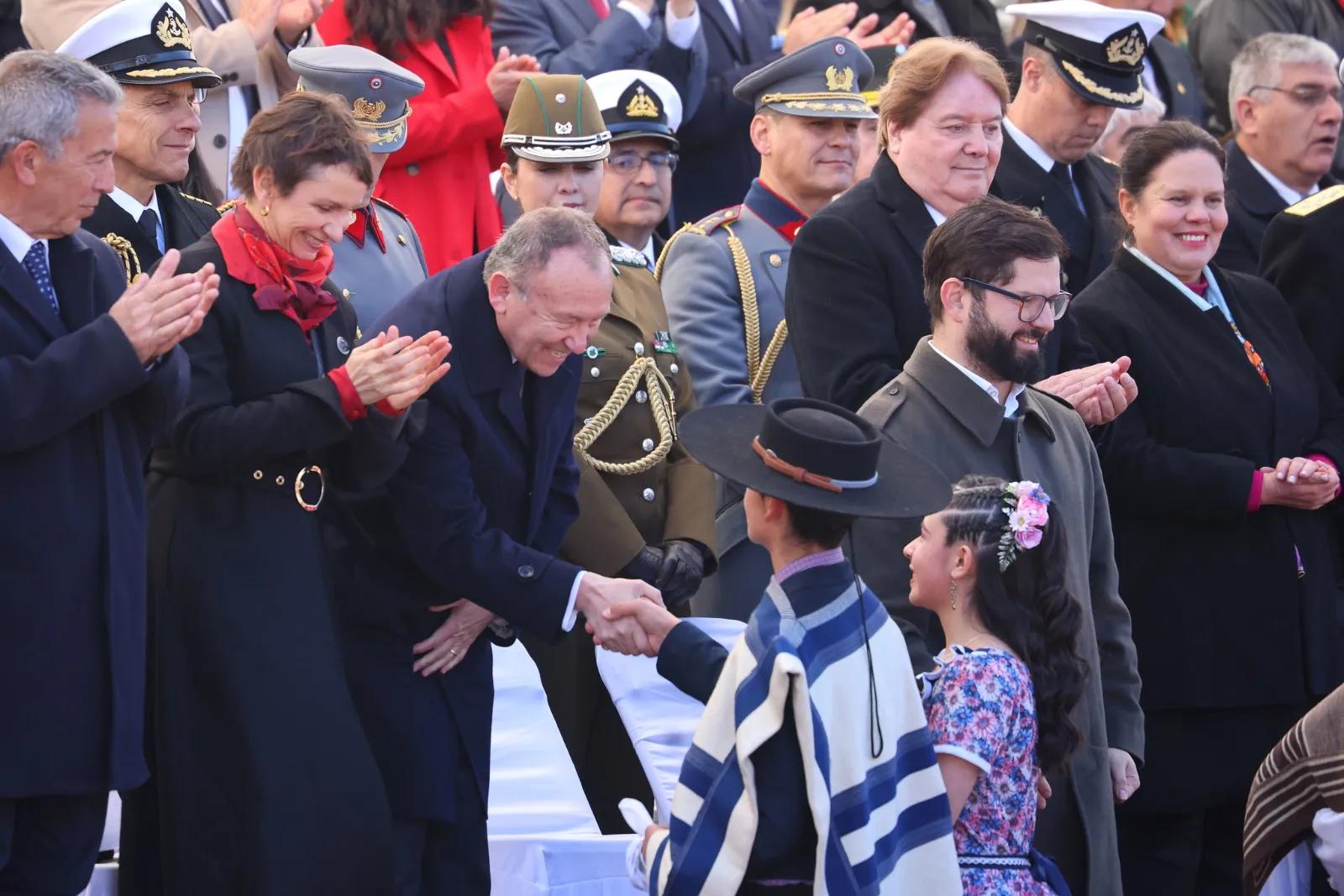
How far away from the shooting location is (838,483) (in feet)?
12.0

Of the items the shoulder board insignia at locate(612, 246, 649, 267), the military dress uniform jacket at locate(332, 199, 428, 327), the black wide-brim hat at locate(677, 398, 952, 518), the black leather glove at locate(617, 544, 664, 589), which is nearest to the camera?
the black wide-brim hat at locate(677, 398, 952, 518)

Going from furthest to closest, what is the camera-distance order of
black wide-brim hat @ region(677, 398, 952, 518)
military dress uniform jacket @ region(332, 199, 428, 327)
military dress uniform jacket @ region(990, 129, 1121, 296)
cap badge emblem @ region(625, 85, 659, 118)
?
cap badge emblem @ region(625, 85, 659, 118) → military dress uniform jacket @ region(990, 129, 1121, 296) → military dress uniform jacket @ region(332, 199, 428, 327) → black wide-brim hat @ region(677, 398, 952, 518)

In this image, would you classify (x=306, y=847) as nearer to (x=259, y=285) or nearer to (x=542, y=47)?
(x=259, y=285)

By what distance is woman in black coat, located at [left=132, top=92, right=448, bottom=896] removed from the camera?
4.48 m

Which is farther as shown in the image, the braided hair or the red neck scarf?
the red neck scarf

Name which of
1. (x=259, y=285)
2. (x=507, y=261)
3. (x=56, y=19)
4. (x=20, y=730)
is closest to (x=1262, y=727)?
(x=507, y=261)

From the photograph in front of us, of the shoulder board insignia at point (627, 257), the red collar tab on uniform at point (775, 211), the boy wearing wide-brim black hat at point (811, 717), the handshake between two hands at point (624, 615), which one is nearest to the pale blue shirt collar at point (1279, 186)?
the red collar tab on uniform at point (775, 211)

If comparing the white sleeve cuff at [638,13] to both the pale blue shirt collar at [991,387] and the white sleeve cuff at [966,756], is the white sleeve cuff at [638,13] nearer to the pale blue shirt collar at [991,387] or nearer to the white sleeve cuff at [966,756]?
the pale blue shirt collar at [991,387]

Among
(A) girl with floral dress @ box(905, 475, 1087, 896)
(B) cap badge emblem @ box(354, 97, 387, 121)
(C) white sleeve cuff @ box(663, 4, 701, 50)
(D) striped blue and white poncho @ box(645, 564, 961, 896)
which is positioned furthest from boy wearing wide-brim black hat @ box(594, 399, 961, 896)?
(C) white sleeve cuff @ box(663, 4, 701, 50)

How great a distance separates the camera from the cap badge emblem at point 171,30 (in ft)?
17.5

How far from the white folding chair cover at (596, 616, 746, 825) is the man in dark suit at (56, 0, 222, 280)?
5.24ft

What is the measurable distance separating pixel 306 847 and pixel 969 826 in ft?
4.85

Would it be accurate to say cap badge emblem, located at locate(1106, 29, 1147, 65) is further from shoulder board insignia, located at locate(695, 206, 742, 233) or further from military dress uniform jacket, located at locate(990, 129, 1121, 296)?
shoulder board insignia, located at locate(695, 206, 742, 233)

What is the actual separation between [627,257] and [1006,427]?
1570mm
